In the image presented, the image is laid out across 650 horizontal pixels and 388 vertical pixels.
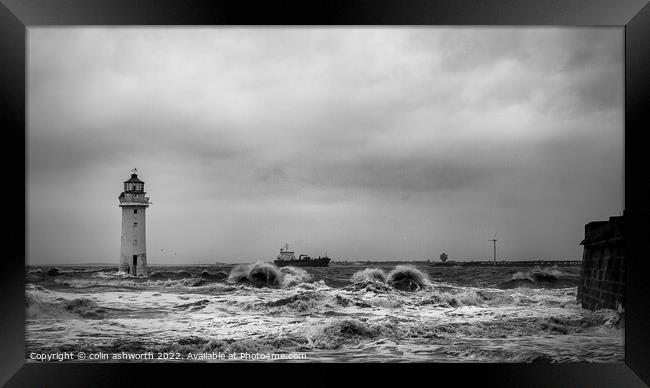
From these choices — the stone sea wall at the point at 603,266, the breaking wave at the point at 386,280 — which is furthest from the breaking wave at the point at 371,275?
the stone sea wall at the point at 603,266

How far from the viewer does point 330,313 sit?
21.1 ft

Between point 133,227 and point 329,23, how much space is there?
10.9 ft

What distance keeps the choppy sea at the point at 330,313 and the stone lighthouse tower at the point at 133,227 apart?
0.45ft

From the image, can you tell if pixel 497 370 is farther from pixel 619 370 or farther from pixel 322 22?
pixel 322 22

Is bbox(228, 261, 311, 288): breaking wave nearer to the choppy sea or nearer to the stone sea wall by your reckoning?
the choppy sea

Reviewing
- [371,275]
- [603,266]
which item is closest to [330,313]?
[371,275]

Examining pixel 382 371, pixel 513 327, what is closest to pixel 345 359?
pixel 382 371

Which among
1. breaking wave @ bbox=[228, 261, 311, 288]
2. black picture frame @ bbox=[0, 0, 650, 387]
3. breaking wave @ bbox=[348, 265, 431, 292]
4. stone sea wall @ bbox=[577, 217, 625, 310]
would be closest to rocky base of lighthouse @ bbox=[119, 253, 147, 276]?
breaking wave @ bbox=[228, 261, 311, 288]

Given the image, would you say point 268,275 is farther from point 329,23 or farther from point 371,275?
point 329,23

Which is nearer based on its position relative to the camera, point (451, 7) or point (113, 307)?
point (451, 7)

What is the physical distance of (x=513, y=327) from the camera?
611 centimetres

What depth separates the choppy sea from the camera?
5.92 meters

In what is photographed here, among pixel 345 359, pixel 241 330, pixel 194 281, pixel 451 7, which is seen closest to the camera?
pixel 451 7

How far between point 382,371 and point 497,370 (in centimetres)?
110
